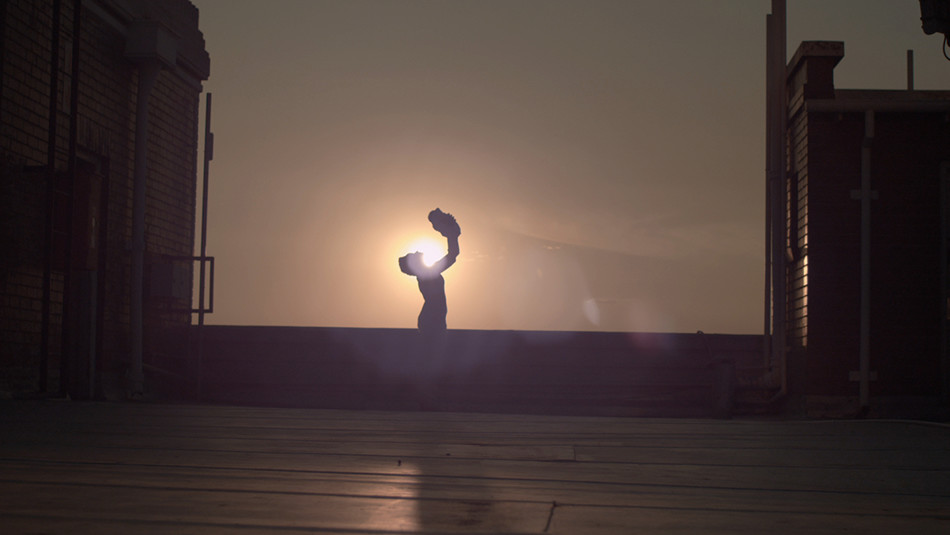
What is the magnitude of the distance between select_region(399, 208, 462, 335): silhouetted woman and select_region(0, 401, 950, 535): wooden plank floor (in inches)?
120

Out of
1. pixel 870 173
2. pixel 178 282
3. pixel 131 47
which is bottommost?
pixel 178 282

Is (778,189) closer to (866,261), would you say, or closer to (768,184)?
(768,184)

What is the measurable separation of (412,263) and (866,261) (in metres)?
6.25

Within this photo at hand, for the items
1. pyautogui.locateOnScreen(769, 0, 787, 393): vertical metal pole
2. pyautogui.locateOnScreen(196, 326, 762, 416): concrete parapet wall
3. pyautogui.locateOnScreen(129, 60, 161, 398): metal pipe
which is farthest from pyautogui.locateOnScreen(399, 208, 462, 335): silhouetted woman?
pyautogui.locateOnScreen(769, 0, 787, 393): vertical metal pole

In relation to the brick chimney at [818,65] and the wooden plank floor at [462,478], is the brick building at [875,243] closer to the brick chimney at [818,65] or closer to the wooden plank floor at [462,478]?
the brick chimney at [818,65]

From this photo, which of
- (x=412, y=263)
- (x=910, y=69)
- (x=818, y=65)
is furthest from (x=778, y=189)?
(x=910, y=69)

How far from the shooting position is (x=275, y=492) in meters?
2.39

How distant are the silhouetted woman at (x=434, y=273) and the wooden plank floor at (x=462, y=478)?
3.04 m

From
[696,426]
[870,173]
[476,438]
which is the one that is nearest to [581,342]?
[870,173]

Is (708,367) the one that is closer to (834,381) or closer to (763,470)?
(834,381)

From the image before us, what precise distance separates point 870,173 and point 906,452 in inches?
333

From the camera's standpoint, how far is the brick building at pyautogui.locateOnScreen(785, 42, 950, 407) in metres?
11.4

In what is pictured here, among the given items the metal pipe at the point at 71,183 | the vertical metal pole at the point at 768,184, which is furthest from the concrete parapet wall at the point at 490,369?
the metal pipe at the point at 71,183

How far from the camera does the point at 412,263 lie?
7938 millimetres
